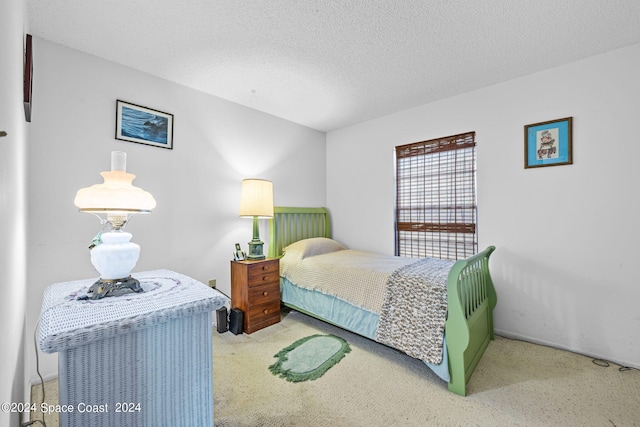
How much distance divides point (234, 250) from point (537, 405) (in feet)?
9.26

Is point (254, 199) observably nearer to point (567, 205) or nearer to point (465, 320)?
point (465, 320)

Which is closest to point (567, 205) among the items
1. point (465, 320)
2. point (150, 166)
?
point (465, 320)

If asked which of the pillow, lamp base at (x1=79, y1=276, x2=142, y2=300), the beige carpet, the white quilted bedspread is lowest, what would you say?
the beige carpet

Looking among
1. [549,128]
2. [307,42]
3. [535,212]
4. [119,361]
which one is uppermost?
[307,42]

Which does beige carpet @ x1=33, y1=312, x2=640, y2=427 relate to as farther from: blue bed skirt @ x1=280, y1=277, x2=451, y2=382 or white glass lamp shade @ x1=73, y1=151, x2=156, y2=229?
white glass lamp shade @ x1=73, y1=151, x2=156, y2=229

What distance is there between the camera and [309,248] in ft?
10.6

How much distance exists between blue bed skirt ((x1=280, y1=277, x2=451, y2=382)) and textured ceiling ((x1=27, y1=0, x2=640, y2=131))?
212 centimetres

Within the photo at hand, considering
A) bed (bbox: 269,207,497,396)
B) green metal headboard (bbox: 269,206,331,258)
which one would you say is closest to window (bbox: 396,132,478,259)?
bed (bbox: 269,207,497,396)

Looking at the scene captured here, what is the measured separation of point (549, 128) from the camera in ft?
8.13

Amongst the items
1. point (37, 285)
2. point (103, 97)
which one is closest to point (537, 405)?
point (37, 285)

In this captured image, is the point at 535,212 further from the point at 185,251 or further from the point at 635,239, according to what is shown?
the point at 185,251

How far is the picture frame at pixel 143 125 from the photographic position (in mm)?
2365

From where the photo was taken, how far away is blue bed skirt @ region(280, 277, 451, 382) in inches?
89.7

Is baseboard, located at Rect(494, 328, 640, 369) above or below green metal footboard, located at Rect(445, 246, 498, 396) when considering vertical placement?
below
